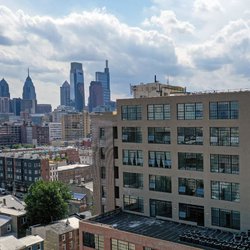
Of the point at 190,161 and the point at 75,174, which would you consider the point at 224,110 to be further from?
the point at 75,174

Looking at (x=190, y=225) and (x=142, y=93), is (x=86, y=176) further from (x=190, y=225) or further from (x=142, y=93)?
(x=190, y=225)

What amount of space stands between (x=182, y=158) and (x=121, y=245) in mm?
12137

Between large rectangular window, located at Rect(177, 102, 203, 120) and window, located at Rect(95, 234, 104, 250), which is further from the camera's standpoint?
window, located at Rect(95, 234, 104, 250)

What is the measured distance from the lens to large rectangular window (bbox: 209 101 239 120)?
4041cm

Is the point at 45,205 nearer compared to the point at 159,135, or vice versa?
the point at 159,135

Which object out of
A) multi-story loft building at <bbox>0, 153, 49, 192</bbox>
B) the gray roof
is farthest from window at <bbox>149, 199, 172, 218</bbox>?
multi-story loft building at <bbox>0, 153, 49, 192</bbox>

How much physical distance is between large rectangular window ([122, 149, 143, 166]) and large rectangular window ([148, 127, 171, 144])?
2637 mm

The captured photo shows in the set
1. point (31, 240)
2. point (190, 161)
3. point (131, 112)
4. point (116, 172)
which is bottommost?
point (31, 240)

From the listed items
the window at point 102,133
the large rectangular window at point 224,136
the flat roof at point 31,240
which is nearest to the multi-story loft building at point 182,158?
the large rectangular window at point 224,136

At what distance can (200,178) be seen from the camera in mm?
43125

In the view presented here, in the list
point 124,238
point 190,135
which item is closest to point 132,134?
point 190,135

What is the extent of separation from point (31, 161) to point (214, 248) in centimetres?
11446

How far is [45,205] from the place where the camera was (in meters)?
76.0

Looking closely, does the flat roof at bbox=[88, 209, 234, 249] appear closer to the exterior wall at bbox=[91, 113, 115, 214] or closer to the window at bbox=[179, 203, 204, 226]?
the window at bbox=[179, 203, 204, 226]
